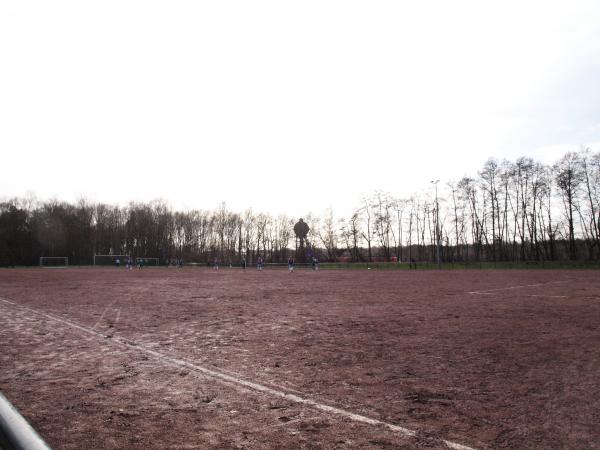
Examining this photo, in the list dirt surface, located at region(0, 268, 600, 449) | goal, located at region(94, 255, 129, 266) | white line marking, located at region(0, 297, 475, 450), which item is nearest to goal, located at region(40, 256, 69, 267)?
goal, located at region(94, 255, 129, 266)

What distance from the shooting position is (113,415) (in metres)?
4.76

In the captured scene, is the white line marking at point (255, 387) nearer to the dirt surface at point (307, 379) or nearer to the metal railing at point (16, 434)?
the dirt surface at point (307, 379)

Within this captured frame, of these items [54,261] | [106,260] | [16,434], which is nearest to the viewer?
[16,434]

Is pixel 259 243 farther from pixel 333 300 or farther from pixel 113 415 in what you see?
pixel 113 415

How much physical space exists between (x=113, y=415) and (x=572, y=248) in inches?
2583

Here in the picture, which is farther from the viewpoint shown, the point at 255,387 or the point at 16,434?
the point at 255,387

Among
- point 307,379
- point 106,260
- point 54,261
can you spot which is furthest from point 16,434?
point 54,261

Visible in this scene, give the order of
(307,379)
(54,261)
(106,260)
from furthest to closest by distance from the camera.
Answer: (106,260) < (54,261) < (307,379)

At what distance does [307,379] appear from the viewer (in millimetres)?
6164

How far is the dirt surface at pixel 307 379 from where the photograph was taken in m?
4.27

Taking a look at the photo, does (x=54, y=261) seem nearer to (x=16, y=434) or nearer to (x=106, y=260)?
(x=106, y=260)

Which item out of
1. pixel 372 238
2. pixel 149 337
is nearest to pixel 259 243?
pixel 372 238

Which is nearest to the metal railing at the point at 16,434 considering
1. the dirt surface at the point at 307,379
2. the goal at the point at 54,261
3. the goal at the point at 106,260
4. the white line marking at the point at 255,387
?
the dirt surface at the point at 307,379

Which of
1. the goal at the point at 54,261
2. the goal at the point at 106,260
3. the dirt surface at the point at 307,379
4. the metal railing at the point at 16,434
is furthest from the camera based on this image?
the goal at the point at 106,260
